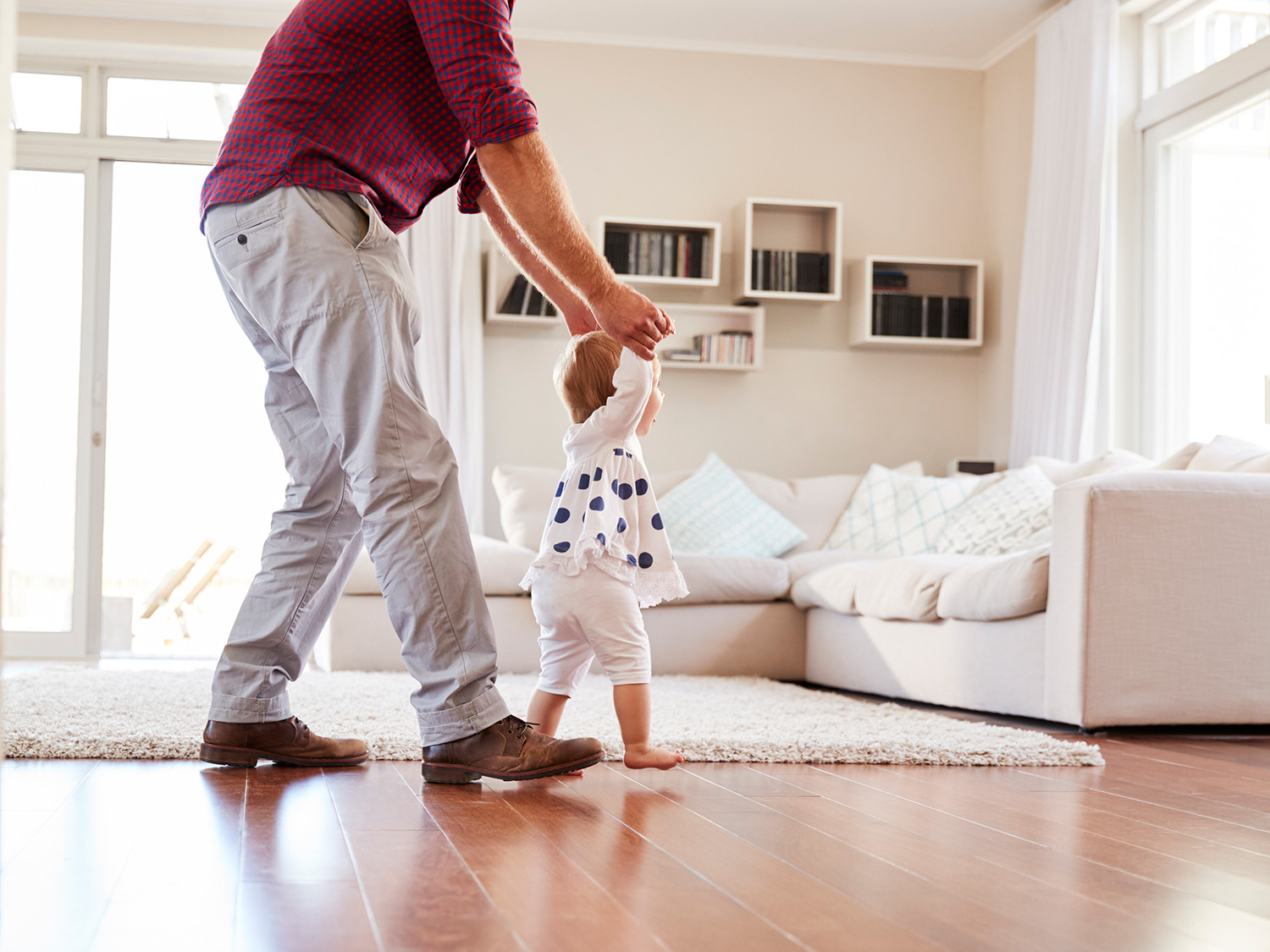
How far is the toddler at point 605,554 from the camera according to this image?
1948mm

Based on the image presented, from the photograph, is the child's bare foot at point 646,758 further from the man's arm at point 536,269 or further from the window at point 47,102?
the window at point 47,102

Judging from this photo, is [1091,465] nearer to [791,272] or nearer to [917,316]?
[917,316]

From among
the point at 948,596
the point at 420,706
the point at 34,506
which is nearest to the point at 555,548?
the point at 420,706

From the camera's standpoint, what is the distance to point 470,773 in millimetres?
1704

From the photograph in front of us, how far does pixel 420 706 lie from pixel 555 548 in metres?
0.38

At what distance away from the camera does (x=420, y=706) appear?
172 cm

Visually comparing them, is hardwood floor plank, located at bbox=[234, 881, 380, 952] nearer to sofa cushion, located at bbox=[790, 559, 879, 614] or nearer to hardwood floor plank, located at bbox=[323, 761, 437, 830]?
hardwood floor plank, located at bbox=[323, 761, 437, 830]

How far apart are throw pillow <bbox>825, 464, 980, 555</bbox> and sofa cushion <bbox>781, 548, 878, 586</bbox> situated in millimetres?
207

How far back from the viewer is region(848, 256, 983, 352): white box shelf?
5.54 metres

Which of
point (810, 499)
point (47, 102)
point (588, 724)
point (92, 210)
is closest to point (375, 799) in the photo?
point (588, 724)

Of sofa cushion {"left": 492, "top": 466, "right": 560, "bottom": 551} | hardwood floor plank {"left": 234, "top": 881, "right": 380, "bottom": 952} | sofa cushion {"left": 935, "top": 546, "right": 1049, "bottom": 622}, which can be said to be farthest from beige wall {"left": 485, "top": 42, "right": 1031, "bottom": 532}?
hardwood floor plank {"left": 234, "top": 881, "right": 380, "bottom": 952}

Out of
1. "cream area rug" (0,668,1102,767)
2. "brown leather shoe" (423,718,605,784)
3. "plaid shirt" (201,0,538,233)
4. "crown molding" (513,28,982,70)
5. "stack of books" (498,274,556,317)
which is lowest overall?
"cream area rug" (0,668,1102,767)

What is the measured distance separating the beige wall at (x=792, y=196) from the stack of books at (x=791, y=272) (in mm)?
215

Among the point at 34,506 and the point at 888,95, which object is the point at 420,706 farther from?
the point at 888,95
